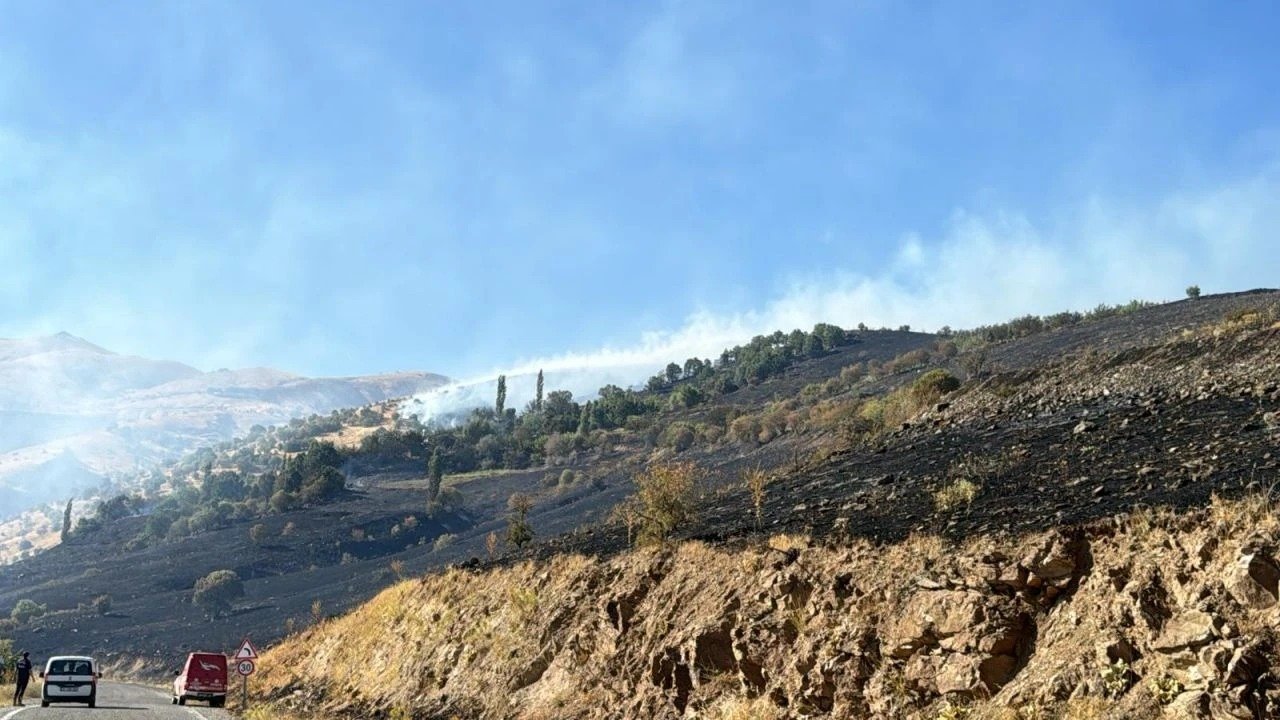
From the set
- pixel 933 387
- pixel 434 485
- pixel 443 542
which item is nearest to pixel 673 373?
pixel 434 485

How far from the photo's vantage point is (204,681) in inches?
1125

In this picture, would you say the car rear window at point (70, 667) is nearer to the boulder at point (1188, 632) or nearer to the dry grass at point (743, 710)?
the dry grass at point (743, 710)

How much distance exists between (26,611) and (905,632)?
8550 centimetres

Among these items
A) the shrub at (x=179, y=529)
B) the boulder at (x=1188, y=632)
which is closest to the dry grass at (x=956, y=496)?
the boulder at (x=1188, y=632)

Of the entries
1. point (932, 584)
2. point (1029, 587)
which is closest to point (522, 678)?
point (932, 584)

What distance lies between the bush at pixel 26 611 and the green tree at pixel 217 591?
1280 cm

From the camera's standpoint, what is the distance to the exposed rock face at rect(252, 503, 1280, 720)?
31.4 feet

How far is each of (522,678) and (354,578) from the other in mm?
55595

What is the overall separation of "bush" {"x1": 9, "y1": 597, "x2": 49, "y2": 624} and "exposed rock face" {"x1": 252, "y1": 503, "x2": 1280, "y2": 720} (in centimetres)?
6945

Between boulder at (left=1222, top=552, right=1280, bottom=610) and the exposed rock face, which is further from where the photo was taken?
the exposed rock face

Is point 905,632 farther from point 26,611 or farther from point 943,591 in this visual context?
point 26,611

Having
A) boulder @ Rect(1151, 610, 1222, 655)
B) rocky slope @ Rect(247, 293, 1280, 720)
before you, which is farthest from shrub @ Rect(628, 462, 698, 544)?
boulder @ Rect(1151, 610, 1222, 655)

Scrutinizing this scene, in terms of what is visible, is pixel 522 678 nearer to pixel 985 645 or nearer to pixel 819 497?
pixel 819 497

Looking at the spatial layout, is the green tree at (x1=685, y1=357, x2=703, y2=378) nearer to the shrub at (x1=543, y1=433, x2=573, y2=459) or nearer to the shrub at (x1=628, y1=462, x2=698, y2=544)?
the shrub at (x1=543, y1=433, x2=573, y2=459)
